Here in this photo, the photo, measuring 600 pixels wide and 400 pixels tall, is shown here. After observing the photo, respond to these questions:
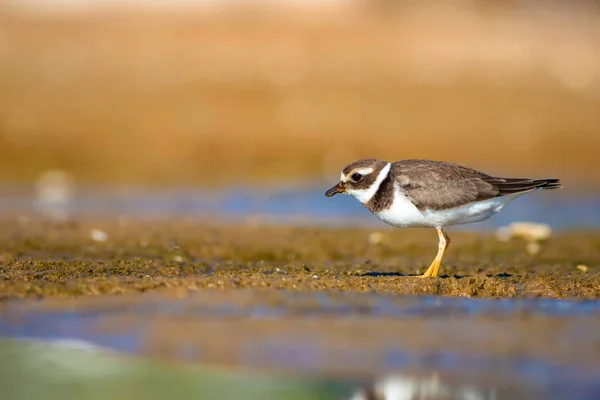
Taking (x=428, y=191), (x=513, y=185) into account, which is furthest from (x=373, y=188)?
(x=513, y=185)

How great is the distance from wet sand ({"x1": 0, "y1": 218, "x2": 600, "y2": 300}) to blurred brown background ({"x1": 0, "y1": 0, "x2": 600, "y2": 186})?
18.0ft

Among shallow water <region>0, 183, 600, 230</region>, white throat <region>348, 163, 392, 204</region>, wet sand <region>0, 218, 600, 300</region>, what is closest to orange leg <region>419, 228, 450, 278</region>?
wet sand <region>0, 218, 600, 300</region>

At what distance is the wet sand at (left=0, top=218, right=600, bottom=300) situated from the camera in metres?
8.14

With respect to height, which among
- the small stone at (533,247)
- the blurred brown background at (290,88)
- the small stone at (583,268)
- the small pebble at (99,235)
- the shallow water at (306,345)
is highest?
the blurred brown background at (290,88)

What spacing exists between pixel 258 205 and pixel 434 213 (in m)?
6.96

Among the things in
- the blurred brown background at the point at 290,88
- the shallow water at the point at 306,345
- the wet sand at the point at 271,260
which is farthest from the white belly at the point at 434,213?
→ the blurred brown background at the point at 290,88

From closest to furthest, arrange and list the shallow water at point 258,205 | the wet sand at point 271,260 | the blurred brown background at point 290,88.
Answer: the wet sand at point 271,260 < the shallow water at point 258,205 < the blurred brown background at point 290,88

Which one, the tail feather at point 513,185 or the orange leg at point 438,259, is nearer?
the orange leg at point 438,259

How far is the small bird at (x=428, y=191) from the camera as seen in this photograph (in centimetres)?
884

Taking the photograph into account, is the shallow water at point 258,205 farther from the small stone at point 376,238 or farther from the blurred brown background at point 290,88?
the small stone at point 376,238

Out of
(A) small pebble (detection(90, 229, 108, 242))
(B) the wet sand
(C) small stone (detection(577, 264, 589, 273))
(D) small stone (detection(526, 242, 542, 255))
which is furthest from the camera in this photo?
(D) small stone (detection(526, 242, 542, 255))

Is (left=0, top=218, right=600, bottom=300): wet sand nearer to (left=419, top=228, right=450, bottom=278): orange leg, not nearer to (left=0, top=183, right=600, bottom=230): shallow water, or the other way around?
(left=419, top=228, right=450, bottom=278): orange leg

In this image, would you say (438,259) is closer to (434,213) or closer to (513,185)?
(434,213)

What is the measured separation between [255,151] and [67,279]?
11530 mm
